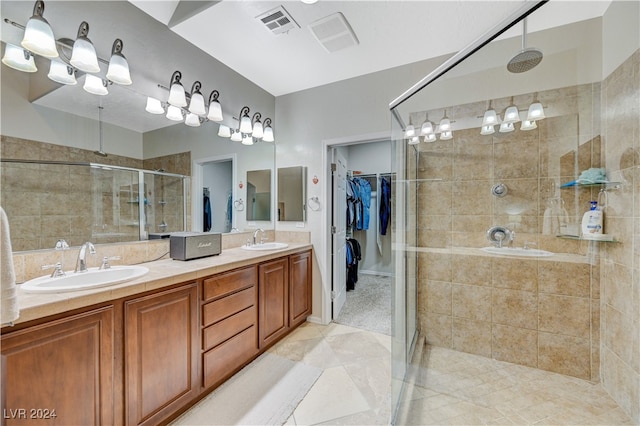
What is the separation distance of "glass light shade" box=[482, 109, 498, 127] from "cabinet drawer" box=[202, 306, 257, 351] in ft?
7.99

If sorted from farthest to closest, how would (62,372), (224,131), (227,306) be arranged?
(224,131), (227,306), (62,372)

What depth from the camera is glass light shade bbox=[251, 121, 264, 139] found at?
2688mm

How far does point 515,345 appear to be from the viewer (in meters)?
1.95

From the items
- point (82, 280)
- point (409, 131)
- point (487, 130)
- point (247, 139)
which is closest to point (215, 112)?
point (247, 139)

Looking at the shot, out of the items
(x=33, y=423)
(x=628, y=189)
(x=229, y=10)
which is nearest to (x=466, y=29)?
(x=628, y=189)

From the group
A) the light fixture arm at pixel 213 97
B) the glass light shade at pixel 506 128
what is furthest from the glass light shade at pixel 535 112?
the light fixture arm at pixel 213 97

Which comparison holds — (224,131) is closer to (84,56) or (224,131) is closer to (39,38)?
(84,56)

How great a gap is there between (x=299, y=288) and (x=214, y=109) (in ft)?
6.34

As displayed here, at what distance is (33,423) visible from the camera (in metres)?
0.93

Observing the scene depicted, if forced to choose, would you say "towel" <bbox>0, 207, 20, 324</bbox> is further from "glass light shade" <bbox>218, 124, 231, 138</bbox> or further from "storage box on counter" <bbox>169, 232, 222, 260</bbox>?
"glass light shade" <bbox>218, 124, 231, 138</bbox>

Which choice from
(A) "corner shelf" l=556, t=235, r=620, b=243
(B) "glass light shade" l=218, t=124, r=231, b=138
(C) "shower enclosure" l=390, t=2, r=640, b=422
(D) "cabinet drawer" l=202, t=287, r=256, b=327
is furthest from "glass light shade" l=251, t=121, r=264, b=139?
(A) "corner shelf" l=556, t=235, r=620, b=243

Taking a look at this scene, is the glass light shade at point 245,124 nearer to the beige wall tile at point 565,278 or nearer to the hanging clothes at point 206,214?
the hanging clothes at point 206,214

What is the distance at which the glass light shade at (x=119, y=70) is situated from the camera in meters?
1.58

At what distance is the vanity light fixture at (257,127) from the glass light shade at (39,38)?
59.8 inches
